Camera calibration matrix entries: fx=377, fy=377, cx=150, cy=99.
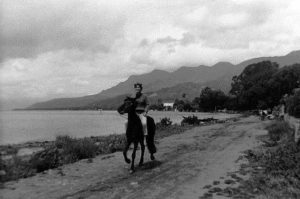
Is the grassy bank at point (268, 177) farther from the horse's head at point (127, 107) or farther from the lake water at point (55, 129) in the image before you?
the lake water at point (55, 129)

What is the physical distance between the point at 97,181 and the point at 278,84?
5111cm

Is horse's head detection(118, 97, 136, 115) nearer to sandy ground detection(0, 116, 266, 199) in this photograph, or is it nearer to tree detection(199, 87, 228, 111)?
sandy ground detection(0, 116, 266, 199)

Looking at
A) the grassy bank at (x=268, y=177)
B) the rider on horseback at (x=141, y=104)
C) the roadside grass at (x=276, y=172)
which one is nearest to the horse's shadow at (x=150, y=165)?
the rider on horseback at (x=141, y=104)

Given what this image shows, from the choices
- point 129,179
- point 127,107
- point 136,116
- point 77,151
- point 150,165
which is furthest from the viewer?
point 77,151

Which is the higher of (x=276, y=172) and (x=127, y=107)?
(x=127, y=107)

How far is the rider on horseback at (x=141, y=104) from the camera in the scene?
1050 centimetres

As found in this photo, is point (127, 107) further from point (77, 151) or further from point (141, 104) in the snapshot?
point (77, 151)

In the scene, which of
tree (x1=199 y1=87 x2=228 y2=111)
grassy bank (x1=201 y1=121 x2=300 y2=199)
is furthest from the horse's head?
tree (x1=199 y1=87 x2=228 y2=111)

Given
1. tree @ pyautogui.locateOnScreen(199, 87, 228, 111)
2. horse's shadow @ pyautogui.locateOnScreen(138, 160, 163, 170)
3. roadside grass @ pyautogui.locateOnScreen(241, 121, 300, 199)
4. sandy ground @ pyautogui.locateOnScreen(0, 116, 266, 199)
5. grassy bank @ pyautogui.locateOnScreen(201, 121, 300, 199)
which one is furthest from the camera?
A: tree @ pyautogui.locateOnScreen(199, 87, 228, 111)

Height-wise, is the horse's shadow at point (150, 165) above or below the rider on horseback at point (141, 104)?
below

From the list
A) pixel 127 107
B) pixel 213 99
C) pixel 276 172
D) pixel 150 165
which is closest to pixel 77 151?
pixel 150 165

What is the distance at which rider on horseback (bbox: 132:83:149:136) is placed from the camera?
1050 cm

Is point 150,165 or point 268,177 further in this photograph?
point 150,165

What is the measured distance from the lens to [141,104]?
10586 millimetres
